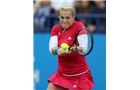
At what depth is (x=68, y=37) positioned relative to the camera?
18.8 feet

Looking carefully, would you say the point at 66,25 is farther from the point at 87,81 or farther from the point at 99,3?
the point at 99,3

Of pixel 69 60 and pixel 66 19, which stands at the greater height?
pixel 66 19

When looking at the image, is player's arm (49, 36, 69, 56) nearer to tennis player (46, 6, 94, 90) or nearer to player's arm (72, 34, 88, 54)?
tennis player (46, 6, 94, 90)

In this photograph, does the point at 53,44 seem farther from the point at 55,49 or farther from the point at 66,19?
the point at 66,19

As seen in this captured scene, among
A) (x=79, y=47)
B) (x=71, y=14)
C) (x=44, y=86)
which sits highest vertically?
(x=71, y=14)

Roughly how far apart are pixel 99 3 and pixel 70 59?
10.6 ft

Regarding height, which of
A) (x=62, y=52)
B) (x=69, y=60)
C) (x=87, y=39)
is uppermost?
(x=87, y=39)

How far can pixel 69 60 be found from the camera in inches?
226

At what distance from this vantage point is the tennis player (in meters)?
5.66

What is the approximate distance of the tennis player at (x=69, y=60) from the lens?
18.6ft

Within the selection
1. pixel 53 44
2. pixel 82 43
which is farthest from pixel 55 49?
pixel 82 43

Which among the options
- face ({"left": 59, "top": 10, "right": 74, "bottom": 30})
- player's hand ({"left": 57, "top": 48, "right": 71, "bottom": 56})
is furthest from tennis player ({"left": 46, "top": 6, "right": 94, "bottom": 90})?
player's hand ({"left": 57, "top": 48, "right": 71, "bottom": 56})
